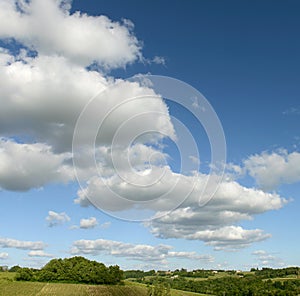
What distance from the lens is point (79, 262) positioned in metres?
182

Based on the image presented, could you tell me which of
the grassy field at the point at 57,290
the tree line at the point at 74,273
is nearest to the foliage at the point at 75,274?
the tree line at the point at 74,273

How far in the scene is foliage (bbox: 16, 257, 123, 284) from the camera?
548 ft

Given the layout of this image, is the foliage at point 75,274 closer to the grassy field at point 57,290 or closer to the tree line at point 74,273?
the tree line at point 74,273

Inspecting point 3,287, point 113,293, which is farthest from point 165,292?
point 3,287

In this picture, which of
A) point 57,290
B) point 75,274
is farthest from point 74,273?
point 57,290

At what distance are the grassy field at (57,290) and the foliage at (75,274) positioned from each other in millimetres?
7337

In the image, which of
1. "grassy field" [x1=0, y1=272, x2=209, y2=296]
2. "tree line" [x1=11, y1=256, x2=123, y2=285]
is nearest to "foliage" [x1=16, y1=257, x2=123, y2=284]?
"tree line" [x1=11, y1=256, x2=123, y2=285]

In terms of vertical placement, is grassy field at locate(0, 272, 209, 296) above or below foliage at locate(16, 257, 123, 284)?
below

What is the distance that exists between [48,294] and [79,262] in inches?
2054

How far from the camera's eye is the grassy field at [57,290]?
439ft

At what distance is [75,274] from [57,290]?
30.9 meters

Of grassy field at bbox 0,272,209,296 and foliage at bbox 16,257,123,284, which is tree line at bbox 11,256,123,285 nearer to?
foliage at bbox 16,257,123,284

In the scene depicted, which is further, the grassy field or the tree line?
the tree line

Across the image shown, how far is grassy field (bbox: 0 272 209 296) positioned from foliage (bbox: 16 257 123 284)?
734cm
